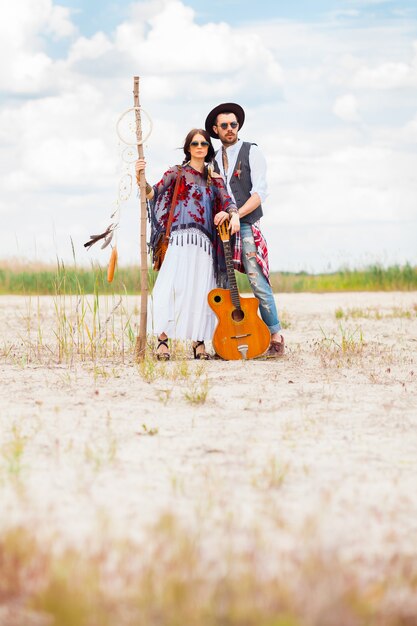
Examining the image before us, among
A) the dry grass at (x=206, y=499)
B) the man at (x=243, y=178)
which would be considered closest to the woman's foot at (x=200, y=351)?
the man at (x=243, y=178)

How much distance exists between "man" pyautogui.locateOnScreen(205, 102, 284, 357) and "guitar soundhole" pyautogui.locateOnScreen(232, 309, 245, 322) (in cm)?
27

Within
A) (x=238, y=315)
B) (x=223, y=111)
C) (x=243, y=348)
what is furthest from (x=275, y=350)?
(x=223, y=111)

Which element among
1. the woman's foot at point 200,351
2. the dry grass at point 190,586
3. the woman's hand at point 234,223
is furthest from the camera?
the woman's foot at point 200,351

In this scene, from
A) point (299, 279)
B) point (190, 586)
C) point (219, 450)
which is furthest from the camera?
point (299, 279)

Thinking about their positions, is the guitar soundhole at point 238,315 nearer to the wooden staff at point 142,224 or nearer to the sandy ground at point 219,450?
the sandy ground at point 219,450

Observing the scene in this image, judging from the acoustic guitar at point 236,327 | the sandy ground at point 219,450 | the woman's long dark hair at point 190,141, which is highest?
the woman's long dark hair at point 190,141

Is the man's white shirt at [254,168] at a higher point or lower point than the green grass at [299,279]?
higher

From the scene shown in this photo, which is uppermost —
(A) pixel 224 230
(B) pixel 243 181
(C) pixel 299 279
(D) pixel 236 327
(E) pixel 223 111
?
(E) pixel 223 111

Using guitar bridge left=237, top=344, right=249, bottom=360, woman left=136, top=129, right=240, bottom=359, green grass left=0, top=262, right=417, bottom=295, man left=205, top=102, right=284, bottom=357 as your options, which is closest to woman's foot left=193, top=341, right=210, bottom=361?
woman left=136, top=129, right=240, bottom=359

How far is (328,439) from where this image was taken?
452 cm

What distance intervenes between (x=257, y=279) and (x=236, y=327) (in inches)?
16.6

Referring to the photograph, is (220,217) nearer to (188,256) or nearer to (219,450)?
(188,256)

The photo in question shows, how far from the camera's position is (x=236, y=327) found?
7.20 metres

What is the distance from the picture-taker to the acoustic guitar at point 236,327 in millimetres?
7141
